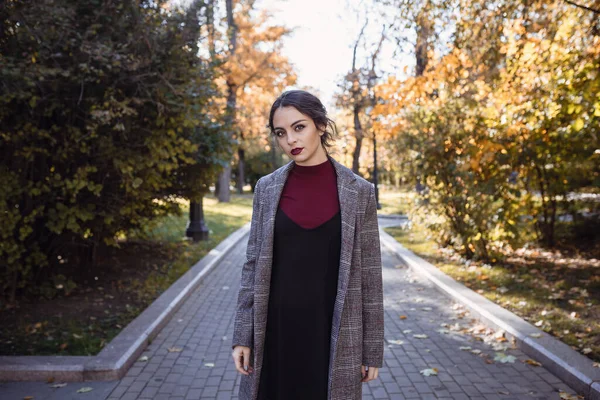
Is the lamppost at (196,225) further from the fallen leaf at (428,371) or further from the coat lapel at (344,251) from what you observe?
the coat lapel at (344,251)

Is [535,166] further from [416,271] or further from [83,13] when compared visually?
[83,13]

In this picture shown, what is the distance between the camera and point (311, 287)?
2.39m

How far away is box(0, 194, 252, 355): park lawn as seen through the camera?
5.25m

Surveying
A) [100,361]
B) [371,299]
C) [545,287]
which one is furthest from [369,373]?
[545,287]

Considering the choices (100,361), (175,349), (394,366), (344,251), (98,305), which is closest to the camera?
(344,251)

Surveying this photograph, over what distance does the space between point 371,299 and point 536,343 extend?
11.6ft

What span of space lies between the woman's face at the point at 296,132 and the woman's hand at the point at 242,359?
3.16 feet

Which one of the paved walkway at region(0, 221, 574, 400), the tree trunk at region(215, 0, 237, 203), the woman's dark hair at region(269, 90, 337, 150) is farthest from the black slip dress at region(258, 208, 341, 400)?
the tree trunk at region(215, 0, 237, 203)

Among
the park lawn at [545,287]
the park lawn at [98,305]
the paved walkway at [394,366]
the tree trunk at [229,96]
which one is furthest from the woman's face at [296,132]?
the tree trunk at [229,96]

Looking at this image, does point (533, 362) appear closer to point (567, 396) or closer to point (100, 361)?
point (567, 396)

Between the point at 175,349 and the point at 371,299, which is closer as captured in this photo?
the point at 371,299

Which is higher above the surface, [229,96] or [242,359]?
[229,96]

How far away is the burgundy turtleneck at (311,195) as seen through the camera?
95.6 inches

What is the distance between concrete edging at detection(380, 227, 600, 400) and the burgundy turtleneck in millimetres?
3132
